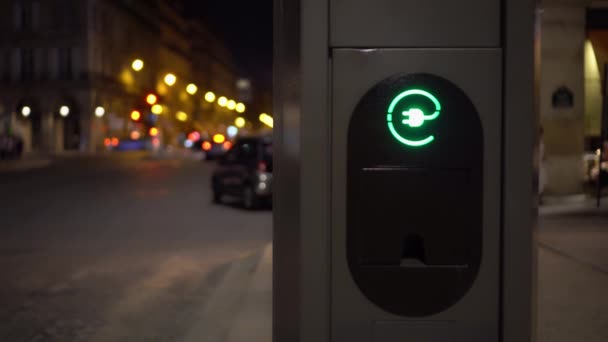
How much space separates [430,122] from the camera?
2779 mm

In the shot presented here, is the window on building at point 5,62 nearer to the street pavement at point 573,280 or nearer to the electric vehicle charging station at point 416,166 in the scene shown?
the street pavement at point 573,280

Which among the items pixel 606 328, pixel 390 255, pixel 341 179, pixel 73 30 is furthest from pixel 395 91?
pixel 73 30

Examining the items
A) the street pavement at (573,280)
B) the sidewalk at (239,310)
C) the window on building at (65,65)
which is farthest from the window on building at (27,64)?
the sidewalk at (239,310)

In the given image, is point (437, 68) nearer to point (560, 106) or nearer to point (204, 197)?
point (560, 106)

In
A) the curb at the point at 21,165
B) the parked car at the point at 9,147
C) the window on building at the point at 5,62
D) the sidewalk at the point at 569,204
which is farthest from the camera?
the window on building at the point at 5,62

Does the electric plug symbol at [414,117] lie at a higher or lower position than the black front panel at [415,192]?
higher

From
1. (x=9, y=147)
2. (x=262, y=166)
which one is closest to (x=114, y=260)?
(x=262, y=166)

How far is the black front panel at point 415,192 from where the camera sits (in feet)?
9.07

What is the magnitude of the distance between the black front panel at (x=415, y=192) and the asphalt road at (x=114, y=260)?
13.0 ft

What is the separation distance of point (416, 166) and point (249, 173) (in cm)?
1614

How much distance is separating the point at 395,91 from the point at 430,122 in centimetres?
15

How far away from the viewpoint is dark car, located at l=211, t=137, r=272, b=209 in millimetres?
18375

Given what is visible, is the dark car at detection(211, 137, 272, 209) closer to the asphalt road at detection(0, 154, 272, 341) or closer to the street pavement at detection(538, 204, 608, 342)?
the asphalt road at detection(0, 154, 272, 341)

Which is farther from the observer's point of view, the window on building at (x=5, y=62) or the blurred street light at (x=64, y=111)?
the window on building at (x=5, y=62)
